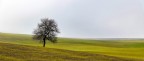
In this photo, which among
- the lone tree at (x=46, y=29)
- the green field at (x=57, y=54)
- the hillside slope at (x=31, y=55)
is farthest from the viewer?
the lone tree at (x=46, y=29)

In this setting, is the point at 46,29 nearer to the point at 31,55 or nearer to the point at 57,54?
the point at 57,54

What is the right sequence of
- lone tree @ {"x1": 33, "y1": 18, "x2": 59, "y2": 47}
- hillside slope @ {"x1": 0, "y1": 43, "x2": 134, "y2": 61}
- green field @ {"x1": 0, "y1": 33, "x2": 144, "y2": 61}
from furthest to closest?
lone tree @ {"x1": 33, "y1": 18, "x2": 59, "y2": 47}, green field @ {"x1": 0, "y1": 33, "x2": 144, "y2": 61}, hillside slope @ {"x1": 0, "y1": 43, "x2": 134, "y2": 61}

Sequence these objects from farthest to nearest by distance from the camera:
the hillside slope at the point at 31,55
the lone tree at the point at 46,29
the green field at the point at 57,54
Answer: the lone tree at the point at 46,29
the green field at the point at 57,54
the hillside slope at the point at 31,55

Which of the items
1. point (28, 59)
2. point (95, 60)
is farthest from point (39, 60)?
point (95, 60)

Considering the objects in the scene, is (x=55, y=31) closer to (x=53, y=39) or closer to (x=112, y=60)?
(x=53, y=39)

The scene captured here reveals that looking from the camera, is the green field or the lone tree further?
the lone tree

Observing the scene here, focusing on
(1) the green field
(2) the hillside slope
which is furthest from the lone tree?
(2) the hillside slope

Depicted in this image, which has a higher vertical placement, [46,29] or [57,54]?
[46,29]

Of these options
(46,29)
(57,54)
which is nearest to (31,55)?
(57,54)

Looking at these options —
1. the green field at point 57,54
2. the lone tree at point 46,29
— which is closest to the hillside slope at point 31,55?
the green field at point 57,54

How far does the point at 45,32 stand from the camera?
81938 millimetres

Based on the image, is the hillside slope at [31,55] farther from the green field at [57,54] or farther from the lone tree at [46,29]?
the lone tree at [46,29]

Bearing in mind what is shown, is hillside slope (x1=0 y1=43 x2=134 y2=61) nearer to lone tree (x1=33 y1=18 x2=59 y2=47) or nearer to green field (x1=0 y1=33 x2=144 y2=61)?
green field (x1=0 y1=33 x2=144 y2=61)

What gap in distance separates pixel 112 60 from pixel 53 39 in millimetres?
42539
